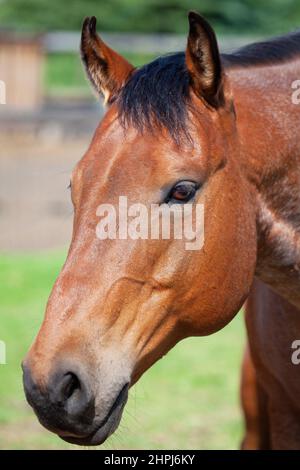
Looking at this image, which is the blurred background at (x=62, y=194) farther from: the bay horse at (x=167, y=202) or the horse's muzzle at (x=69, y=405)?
the bay horse at (x=167, y=202)

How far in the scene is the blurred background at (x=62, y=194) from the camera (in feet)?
18.7

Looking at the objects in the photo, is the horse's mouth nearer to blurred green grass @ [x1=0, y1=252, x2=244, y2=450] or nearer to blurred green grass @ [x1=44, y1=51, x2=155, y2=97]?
blurred green grass @ [x1=0, y1=252, x2=244, y2=450]

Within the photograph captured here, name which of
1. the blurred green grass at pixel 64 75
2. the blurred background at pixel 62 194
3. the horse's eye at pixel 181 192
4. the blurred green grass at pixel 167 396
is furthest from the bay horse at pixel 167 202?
the blurred green grass at pixel 64 75

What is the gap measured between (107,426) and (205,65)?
115 cm

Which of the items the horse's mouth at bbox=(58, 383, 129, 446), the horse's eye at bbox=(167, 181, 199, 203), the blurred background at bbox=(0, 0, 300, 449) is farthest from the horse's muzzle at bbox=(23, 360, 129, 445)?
the horse's eye at bbox=(167, 181, 199, 203)

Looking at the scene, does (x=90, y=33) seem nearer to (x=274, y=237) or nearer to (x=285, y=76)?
(x=285, y=76)

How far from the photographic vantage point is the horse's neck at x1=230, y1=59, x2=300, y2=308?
2.85m

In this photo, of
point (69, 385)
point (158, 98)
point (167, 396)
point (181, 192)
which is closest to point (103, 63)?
point (158, 98)

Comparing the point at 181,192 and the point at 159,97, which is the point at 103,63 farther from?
the point at 181,192

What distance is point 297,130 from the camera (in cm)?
295

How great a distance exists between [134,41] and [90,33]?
1603cm

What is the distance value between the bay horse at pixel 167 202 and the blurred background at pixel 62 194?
38 centimetres

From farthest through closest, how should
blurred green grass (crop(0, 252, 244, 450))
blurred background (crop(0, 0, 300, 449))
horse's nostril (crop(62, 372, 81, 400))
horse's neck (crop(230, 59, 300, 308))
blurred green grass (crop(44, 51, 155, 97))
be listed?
blurred green grass (crop(44, 51, 155, 97)) < blurred background (crop(0, 0, 300, 449)) < blurred green grass (crop(0, 252, 244, 450)) < horse's neck (crop(230, 59, 300, 308)) < horse's nostril (crop(62, 372, 81, 400))

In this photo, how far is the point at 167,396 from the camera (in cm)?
634
